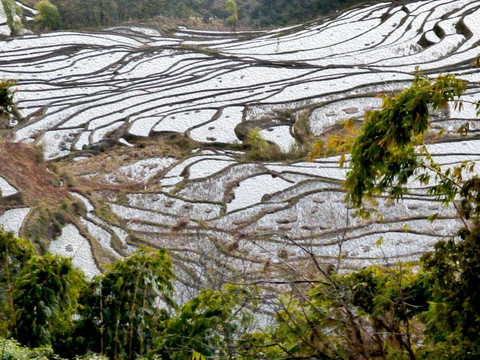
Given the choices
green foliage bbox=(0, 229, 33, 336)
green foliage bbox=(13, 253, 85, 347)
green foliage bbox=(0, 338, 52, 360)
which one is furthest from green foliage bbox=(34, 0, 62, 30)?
green foliage bbox=(0, 338, 52, 360)

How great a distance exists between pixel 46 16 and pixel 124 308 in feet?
72.2

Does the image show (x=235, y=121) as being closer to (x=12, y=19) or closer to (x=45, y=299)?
(x=45, y=299)

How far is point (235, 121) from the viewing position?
1203 centimetres

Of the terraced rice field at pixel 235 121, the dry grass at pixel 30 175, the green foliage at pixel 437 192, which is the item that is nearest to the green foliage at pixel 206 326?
the terraced rice field at pixel 235 121

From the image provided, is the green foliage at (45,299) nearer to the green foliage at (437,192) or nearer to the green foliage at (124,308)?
the green foliage at (124,308)

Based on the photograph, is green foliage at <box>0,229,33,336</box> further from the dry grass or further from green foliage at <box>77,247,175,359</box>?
the dry grass

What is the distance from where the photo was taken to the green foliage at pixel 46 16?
22219mm

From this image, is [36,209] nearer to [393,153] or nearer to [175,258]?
[175,258]

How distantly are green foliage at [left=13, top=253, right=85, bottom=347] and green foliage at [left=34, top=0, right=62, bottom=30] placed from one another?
70.7 ft

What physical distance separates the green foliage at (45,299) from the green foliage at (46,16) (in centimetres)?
2156

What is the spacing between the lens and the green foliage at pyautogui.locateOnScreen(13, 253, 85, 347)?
10.3ft

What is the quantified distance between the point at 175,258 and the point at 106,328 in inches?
114

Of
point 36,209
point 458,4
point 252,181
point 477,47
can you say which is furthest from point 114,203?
point 458,4

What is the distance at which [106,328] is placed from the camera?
330 centimetres
